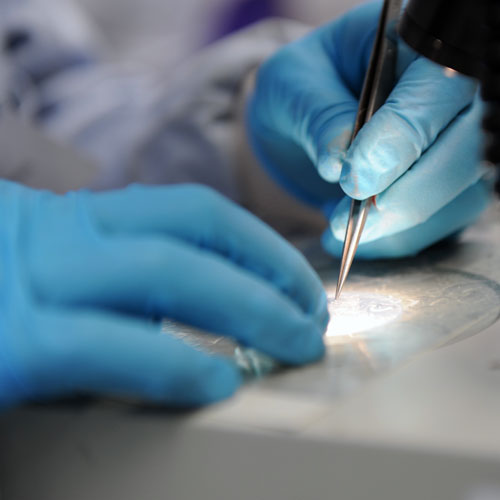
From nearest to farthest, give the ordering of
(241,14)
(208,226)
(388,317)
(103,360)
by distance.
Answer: (103,360) < (208,226) < (388,317) < (241,14)

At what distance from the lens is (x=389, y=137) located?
873 millimetres

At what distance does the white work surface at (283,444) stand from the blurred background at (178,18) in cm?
191

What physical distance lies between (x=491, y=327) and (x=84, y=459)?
572mm

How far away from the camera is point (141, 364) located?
23.0 inches

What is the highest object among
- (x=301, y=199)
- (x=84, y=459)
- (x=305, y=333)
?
(x=305, y=333)

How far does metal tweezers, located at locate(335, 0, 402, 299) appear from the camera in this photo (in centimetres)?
91

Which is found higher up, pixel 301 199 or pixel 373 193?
pixel 373 193

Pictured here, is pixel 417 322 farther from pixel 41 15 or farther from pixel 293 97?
pixel 41 15

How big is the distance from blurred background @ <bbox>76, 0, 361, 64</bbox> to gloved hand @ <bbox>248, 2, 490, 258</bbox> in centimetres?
109

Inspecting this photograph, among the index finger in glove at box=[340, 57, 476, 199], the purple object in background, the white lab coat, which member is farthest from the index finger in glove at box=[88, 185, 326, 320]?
the purple object in background

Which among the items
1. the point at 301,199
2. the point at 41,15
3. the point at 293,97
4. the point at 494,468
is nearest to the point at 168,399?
the point at 494,468

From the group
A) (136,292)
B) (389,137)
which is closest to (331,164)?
(389,137)

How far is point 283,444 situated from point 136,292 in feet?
0.73

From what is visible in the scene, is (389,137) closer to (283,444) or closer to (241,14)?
(283,444)
